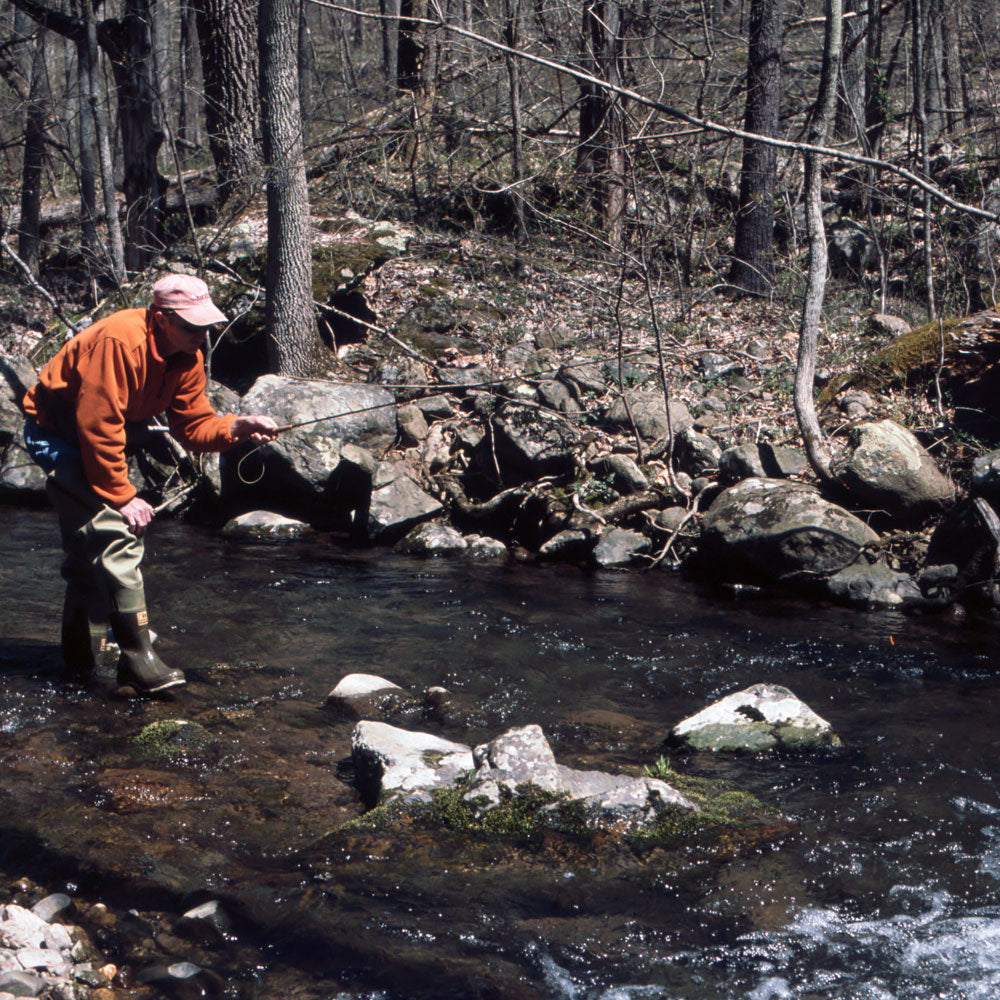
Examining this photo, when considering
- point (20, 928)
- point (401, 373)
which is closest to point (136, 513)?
point (20, 928)

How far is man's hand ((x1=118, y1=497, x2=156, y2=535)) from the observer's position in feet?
15.8

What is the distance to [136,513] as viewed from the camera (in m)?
4.82

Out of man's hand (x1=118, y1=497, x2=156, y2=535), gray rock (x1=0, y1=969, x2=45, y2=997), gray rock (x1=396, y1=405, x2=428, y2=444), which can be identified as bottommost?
gray rock (x1=0, y1=969, x2=45, y2=997)

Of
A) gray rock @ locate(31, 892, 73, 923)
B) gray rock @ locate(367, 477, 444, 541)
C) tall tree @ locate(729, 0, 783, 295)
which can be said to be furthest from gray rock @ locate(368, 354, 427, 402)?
gray rock @ locate(31, 892, 73, 923)

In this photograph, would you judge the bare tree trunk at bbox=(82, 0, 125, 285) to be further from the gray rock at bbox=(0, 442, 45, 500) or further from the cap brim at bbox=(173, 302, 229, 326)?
the cap brim at bbox=(173, 302, 229, 326)

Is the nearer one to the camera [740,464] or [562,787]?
[562,787]

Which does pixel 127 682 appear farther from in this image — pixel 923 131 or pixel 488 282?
pixel 923 131

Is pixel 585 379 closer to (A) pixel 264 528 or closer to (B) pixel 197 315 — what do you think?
(A) pixel 264 528

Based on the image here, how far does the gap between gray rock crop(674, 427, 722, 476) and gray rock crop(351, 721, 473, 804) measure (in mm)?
5415

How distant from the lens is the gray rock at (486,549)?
29.8 ft

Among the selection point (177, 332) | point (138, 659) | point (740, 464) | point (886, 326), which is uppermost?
point (177, 332)

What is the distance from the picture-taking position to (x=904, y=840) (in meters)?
4.06

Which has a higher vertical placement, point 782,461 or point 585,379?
point 585,379

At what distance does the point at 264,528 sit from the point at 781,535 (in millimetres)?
4736
